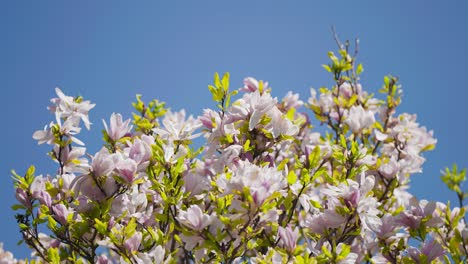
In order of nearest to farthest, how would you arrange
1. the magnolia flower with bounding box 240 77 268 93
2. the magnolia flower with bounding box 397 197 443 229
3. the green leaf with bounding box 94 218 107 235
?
the green leaf with bounding box 94 218 107 235, the magnolia flower with bounding box 397 197 443 229, the magnolia flower with bounding box 240 77 268 93

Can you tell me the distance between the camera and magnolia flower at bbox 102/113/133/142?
3.18 meters

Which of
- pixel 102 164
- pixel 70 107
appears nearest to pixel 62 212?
pixel 102 164

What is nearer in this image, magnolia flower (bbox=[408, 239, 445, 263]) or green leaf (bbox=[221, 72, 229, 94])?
green leaf (bbox=[221, 72, 229, 94])

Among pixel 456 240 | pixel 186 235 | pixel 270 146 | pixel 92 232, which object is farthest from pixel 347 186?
pixel 92 232

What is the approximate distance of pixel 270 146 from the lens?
2.86m

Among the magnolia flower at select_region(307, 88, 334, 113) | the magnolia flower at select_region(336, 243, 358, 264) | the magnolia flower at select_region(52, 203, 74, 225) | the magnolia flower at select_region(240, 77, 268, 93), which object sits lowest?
the magnolia flower at select_region(336, 243, 358, 264)

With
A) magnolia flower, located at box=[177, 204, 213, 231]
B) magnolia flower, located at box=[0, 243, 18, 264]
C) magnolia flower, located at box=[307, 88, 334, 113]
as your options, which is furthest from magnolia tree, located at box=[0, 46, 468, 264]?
magnolia flower, located at box=[307, 88, 334, 113]

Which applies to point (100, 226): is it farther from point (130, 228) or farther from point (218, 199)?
point (218, 199)

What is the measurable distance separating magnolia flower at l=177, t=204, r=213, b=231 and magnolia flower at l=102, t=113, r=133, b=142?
1.03 metres

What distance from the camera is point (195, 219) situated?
2.38 m

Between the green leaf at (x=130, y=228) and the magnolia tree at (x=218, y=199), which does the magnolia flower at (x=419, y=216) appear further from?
the green leaf at (x=130, y=228)

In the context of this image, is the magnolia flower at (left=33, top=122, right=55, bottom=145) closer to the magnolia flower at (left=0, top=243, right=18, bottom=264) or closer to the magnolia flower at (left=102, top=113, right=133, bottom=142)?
the magnolia flower at (left=102, top=113, right=133, bottom=142)

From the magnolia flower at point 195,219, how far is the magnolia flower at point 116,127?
3.36 ft

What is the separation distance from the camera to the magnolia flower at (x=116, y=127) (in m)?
3.18
